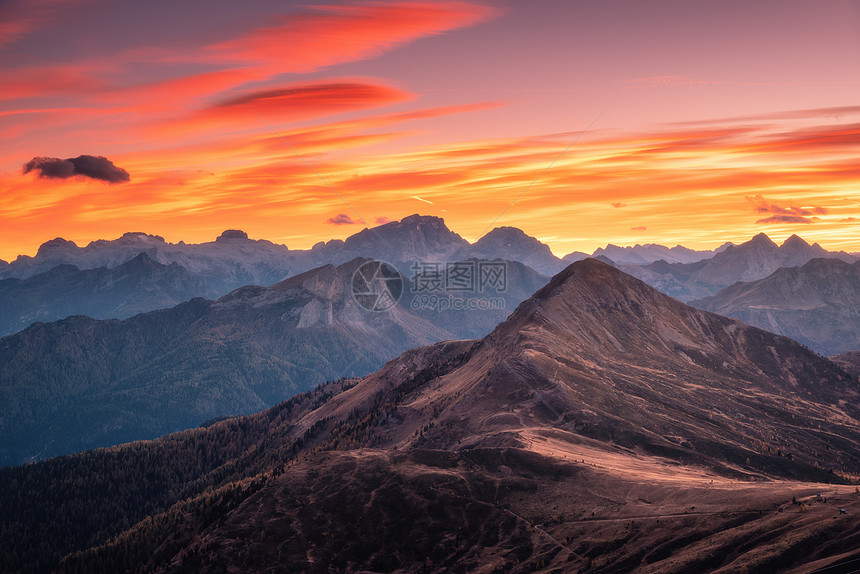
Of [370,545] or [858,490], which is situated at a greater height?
[858,490]

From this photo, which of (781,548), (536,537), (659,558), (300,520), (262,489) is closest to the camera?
(781,548)

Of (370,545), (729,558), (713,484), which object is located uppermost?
(729,558)

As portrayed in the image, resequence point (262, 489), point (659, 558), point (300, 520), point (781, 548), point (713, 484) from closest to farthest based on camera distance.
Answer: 1. point (781, 548)
2. point (659, 558)
3. point (713, 484)
4. point (300, 520)
5. point (262, 489)

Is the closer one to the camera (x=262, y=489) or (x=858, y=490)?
(x=858, y=490)

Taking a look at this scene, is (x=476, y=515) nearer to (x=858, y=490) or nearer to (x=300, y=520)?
(x=300, y=520)

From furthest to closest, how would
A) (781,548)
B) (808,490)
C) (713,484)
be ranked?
(713,484) → (808,490) → (781,548)

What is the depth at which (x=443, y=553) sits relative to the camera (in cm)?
14862

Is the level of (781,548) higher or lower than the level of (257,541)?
higher

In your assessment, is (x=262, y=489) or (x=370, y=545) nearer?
(x=370, y=545)

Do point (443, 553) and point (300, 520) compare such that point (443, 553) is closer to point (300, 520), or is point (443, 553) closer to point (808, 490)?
point (300, 520)

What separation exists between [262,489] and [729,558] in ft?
461

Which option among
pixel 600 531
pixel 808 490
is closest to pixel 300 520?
pixel 600 531

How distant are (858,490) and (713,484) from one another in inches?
1439

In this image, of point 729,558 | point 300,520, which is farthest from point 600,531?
point 300,520
